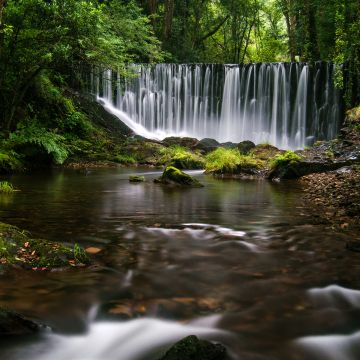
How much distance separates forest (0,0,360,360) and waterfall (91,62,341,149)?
14 cm

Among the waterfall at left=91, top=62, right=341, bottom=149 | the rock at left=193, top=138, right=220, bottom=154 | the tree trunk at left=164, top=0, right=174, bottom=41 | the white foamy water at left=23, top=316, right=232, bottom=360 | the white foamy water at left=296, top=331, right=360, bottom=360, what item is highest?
the tree trunk at left=164, top=0, right=174, bottom=41

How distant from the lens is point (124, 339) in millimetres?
2500

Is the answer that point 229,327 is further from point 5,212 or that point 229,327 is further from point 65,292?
point 5,212

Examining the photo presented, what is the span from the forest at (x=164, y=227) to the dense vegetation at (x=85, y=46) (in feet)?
0.31

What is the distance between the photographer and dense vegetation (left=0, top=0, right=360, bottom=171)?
12.9 m

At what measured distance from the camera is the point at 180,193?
31.5ft

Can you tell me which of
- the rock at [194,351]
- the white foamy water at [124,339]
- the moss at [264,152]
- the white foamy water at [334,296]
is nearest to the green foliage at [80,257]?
the white foamy water at [124,339]

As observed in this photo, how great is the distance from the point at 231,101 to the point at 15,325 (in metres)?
24.6

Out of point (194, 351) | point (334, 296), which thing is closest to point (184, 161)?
point (334, 296)

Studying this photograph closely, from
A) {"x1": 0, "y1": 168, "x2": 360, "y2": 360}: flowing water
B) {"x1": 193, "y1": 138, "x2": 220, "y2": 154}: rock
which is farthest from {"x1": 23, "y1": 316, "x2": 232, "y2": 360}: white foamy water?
{"x1": 193, "y1": 138, "x2": 220, "y2": 154}: rock

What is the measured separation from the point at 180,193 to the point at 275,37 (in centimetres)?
3233

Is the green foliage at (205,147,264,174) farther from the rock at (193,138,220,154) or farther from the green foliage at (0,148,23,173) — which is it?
the green foliage at (0,148,23,173)

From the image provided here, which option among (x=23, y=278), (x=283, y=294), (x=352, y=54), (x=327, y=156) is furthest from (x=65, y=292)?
(x=352, y=54)

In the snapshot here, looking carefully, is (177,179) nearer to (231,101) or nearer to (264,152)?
(264,152)
